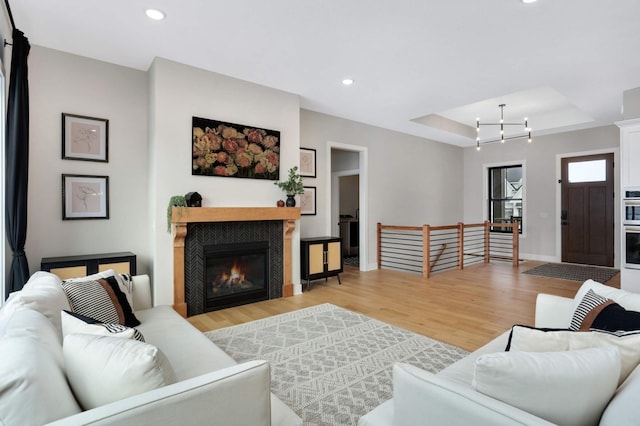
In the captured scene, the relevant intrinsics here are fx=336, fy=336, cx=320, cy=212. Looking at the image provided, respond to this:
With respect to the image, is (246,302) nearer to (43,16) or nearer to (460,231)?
(43,16)

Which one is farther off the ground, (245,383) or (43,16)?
(43,16)

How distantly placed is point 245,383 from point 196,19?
3.00 meters

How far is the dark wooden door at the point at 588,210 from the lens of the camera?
666 centimetres

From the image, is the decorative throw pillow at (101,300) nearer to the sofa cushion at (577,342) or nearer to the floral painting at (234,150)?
the floral painting at (234,150)

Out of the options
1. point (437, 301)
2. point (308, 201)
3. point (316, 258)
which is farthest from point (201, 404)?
point (308, 201)

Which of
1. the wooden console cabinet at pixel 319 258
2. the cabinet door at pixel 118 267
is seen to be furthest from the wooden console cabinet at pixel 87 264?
the wooden console cabinet at pixel 319 258

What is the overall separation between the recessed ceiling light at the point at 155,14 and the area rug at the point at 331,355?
289cm

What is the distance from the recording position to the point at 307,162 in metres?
5.57

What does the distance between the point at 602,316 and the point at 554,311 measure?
2.09ft

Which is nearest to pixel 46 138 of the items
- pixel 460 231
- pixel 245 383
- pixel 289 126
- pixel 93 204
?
pixel 93 204

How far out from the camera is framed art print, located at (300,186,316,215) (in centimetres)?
552

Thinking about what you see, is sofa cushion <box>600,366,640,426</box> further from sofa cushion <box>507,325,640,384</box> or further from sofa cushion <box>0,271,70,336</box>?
sofa cushion <box>0,271,70,336</box>

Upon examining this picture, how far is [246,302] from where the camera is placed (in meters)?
4.26

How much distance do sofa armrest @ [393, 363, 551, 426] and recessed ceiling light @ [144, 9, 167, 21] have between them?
3.20m
